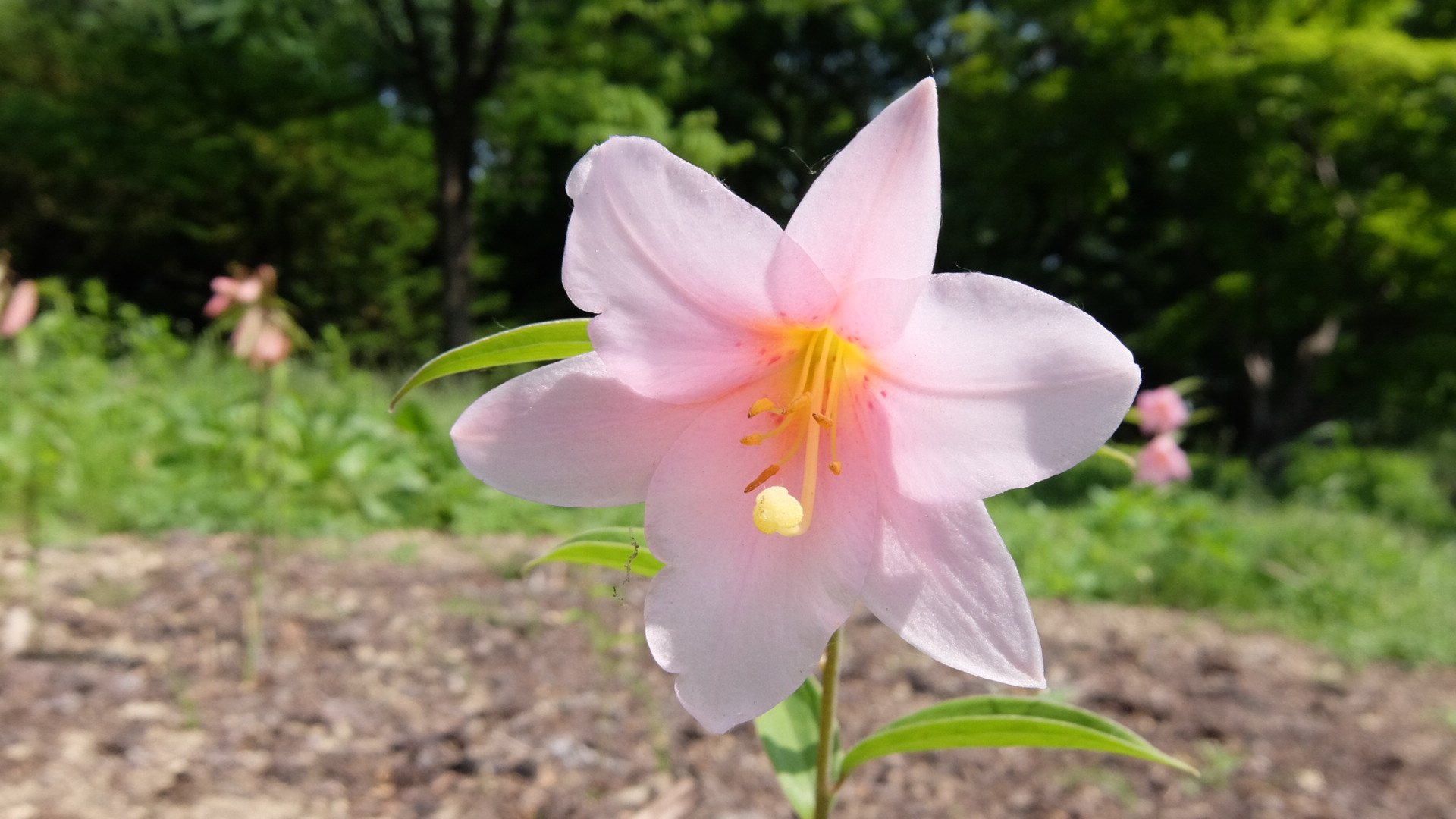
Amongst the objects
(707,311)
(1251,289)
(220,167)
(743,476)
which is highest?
(707,311)

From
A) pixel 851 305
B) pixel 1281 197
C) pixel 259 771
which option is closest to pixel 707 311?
pixel 851 305

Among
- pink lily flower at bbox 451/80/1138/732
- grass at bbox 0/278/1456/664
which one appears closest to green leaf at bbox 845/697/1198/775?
pink lily flower at bbox 451/80/1138/732

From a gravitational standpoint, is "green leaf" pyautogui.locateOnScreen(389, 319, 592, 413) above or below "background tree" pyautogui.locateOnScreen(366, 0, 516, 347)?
above

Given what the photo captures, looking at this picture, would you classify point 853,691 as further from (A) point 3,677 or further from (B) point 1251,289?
(B) point 1251,289

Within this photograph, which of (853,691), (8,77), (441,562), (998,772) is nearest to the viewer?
(998,772)

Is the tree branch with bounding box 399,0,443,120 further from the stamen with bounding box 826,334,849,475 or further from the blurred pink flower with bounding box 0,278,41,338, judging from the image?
the stamen with bounding box 826,334,849,475

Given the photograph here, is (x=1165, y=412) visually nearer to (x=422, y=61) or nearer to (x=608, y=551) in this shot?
(x=608, y=551)

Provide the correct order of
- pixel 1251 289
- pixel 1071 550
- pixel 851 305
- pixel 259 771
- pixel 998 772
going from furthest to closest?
pixel 1251 289, pixel 1071 550, pixel 998 772, pixel 259 771, pixel 851 305
